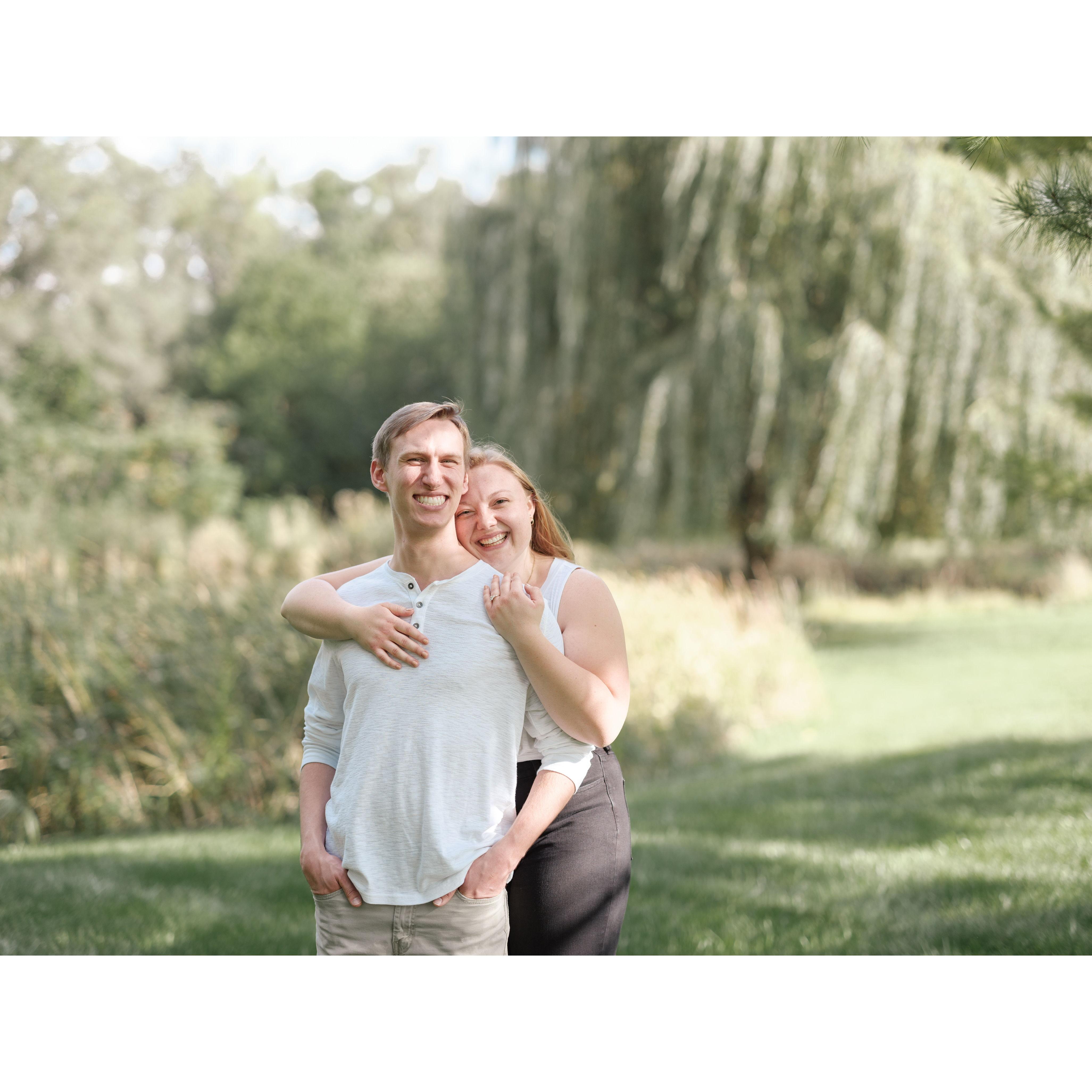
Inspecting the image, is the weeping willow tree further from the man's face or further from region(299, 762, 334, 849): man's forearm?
region(299, 762, 334, 849): man's forearm

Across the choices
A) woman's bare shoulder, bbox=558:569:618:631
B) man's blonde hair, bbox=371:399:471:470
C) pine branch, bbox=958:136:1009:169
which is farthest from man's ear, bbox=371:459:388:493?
pine branch, bbox=958:136:1009:169

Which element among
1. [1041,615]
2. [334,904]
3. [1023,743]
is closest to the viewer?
[334,904]

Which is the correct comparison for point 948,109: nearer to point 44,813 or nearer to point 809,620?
point 44,813

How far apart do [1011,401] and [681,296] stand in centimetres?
376

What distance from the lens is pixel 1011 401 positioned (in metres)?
9.36

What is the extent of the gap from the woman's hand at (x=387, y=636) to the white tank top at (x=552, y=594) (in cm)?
28

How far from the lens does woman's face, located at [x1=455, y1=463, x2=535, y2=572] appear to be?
2.09 m

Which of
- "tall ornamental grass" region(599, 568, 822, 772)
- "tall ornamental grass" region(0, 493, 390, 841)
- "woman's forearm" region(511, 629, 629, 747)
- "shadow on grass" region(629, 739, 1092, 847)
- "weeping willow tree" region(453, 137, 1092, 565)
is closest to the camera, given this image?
"woman's forearm" region(511, 629, 629, 747)

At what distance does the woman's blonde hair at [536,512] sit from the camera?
6.98 ft

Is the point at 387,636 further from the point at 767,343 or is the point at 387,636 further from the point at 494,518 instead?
the point at 767,343

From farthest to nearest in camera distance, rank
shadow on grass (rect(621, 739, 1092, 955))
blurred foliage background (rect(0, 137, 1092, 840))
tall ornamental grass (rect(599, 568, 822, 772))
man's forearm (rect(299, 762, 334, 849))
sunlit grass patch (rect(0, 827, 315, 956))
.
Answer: tall ornamental grass (rect(599, 568, 822, 772)) → blurred foliage background (rect(0, 137, 1092, 840)) → sunlit grass patch (rect(0, 827, 315, 956)) → shadow on grass (rect(621, 739, 1092, 955)) → man's forearm (rect(299, 762, 334, 849))

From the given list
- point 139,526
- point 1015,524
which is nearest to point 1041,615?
point 1015,524

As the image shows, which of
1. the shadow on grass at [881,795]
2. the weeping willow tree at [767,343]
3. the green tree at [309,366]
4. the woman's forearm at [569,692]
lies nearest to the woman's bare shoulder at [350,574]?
the woman's forearm at [569,692]

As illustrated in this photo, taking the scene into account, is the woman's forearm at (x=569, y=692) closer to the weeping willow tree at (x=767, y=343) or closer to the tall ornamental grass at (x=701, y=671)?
the tall ornamental grass at (x=701, y=671)
